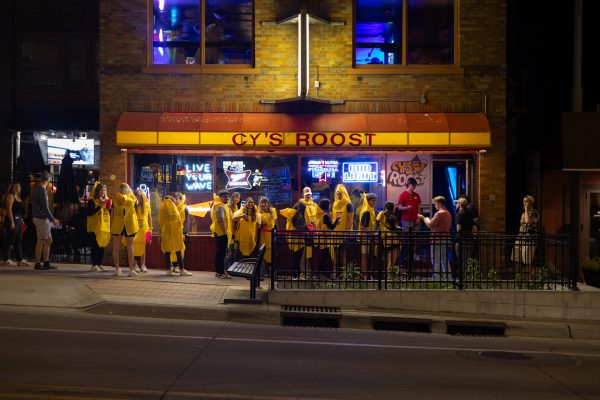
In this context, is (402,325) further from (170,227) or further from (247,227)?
(170,227)

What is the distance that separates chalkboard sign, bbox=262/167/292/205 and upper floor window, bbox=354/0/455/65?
3093 mm

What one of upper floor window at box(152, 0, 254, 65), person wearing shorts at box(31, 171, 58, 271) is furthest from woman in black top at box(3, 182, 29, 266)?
upper floor window at box(152, 0, 254, 65)

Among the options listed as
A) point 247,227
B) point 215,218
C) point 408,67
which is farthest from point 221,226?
point 408,67

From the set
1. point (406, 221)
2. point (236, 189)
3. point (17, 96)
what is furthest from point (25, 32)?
point (406, 221)

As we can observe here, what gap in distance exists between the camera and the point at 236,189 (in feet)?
51.4

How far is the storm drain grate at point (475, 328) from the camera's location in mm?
10961

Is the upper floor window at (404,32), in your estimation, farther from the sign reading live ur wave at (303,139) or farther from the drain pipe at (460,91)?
the sign reading live ur wave at (303,139)

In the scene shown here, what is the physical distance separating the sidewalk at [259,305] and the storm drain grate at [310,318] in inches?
0.7

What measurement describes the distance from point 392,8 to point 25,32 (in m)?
9.56

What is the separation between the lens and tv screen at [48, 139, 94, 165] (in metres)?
18.4

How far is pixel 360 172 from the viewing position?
15.8 meters

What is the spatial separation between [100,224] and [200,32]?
5.12 metres

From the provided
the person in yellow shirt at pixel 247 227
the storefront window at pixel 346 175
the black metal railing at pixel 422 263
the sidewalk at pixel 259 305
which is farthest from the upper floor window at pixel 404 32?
the sidewalk at pixel 259 305

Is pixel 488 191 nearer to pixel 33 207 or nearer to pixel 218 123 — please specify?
pixel 218 123
